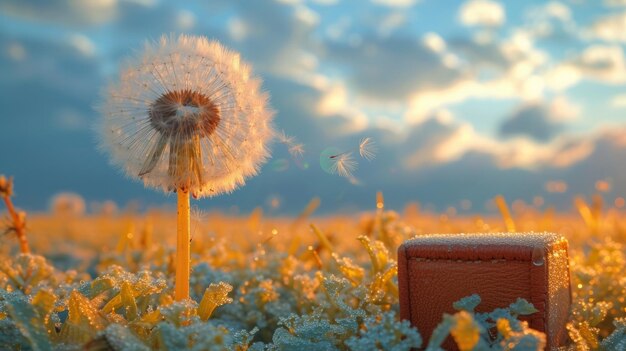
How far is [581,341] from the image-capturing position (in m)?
3.09

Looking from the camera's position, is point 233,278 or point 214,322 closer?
point 214,322

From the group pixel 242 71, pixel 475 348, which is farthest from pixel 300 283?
pixel 475 348

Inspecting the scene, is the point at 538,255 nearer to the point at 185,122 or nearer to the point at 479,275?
the point at 479,275

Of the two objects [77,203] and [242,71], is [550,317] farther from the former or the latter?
[77,203]

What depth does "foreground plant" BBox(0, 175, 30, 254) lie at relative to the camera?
453cm

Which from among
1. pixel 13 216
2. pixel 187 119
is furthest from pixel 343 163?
pixel 13 216

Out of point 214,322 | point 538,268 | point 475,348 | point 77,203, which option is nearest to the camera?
point 475,348

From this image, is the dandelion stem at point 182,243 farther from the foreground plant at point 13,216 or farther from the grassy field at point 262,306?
the foreground plant at point 13,216

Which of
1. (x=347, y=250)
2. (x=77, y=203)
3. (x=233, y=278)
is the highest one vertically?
(x=77, y=203)

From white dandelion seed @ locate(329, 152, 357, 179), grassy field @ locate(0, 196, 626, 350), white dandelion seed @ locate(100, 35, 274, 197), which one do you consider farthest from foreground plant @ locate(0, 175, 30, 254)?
white dandelion seed @ locate(329, 152, 357, 179)

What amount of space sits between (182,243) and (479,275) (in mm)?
1596

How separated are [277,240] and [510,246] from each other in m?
4.77

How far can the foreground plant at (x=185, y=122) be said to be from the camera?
3.07m

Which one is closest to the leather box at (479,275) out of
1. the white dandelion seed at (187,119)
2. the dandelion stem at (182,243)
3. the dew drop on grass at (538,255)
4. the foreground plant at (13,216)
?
the dew drop on grass at (538,255)
